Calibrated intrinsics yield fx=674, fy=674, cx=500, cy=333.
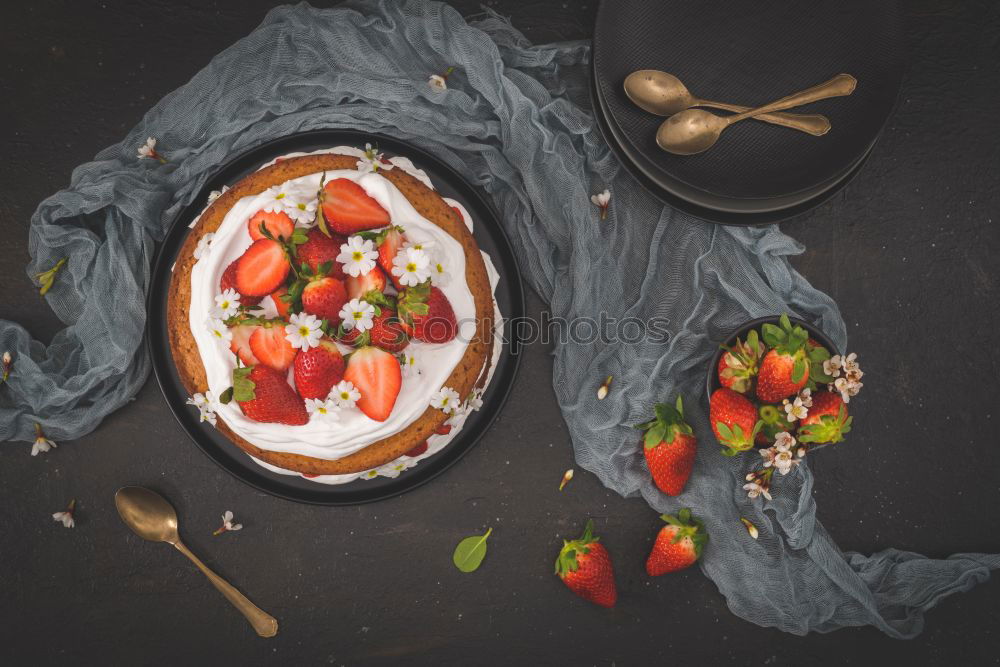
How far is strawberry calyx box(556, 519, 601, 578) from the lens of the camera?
1.82 m

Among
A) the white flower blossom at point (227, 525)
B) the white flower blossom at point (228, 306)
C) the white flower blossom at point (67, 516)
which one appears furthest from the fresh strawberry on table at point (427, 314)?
the white flower blossom at point (67, 516)

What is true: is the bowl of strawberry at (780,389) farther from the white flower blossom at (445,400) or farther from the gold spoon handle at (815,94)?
the white flower blossom at (445,400)

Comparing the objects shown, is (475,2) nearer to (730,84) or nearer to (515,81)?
(515,81)

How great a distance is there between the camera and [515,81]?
69.9 inches

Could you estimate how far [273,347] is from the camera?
135 centimetres

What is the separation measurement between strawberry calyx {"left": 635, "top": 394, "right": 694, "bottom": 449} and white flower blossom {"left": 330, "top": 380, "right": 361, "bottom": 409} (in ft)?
2.58

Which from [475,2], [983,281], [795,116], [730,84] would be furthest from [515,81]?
[983,281]

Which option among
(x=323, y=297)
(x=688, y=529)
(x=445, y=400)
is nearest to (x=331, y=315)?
(x=323, y=297)

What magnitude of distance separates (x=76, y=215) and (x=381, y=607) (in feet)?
4.44

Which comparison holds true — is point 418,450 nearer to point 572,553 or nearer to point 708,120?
point 572,553

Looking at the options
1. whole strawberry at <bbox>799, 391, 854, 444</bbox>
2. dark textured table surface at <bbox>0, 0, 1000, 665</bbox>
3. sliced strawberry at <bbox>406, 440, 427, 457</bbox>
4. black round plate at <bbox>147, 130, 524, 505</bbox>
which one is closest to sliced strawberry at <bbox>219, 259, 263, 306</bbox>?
black round plate at <bbox>147, 130, 524, 505</bbox>

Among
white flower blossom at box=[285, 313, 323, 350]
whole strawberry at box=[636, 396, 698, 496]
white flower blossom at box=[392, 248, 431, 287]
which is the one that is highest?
white flower blossom at box=[392, 248, 431, 287]

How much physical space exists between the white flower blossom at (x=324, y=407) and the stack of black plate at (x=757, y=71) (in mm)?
858

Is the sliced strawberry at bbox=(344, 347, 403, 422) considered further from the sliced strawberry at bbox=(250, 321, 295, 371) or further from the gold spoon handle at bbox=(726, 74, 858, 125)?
the gold spoon handle at bbox=(726, 74, 858, 125)
